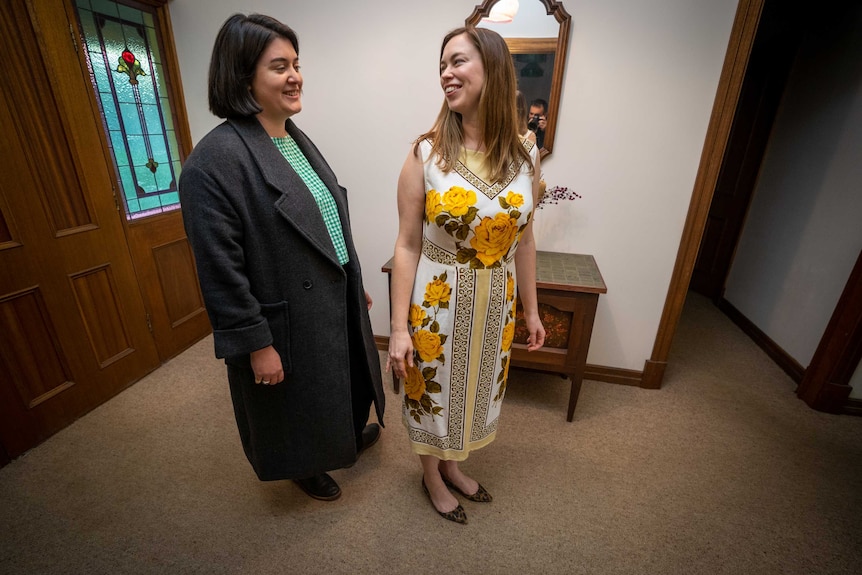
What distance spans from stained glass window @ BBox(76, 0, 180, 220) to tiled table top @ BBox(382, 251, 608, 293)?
1.38m

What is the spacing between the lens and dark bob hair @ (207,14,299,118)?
917 mm

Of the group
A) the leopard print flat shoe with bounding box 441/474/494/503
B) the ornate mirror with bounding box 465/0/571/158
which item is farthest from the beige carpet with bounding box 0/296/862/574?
the ornate mirror with bounding box 465/0/571/158

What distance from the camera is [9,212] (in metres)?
1.52

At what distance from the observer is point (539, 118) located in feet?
5.93

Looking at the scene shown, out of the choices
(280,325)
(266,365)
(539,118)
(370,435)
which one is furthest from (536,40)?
(370,435)

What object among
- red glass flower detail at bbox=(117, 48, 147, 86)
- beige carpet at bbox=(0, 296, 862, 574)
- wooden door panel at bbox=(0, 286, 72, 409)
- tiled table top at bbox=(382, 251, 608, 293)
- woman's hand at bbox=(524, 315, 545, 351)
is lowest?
beige carpet at bbox=(0, 296, 862, 574)

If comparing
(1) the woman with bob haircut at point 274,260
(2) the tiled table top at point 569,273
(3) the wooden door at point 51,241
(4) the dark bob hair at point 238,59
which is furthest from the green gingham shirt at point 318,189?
(3) the wooden door at point 51,241

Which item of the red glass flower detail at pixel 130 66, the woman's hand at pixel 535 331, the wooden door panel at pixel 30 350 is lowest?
the wooden door panel at pixel 30 350

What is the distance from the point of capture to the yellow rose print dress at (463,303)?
1016 millimetres

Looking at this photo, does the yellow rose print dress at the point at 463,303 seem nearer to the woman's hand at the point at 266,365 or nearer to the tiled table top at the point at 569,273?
the woman's hand at the point at 266,365

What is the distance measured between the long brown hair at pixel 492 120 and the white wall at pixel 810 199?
2.13 metres

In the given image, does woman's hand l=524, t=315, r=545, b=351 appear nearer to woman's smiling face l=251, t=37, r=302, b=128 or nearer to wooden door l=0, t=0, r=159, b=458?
woman's smiling face l=251, t=37, r=302, b=128

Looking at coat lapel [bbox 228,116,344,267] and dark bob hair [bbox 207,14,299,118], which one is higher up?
dark bob hair [bbox 207,14,299,118]

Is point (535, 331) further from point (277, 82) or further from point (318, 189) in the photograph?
point (277, 82)
